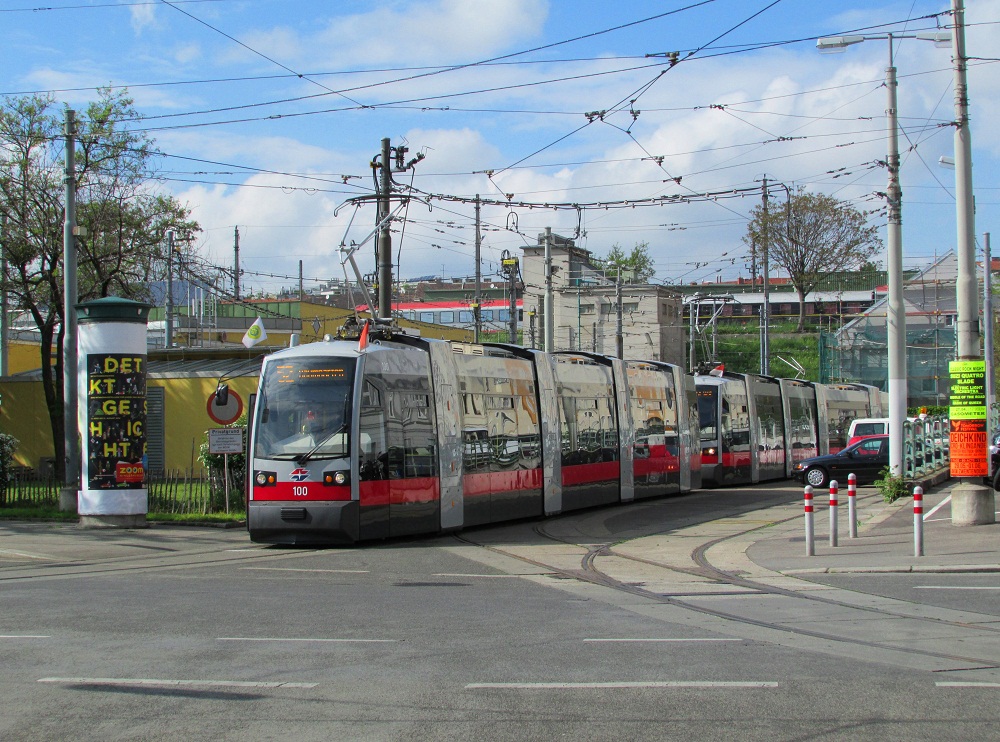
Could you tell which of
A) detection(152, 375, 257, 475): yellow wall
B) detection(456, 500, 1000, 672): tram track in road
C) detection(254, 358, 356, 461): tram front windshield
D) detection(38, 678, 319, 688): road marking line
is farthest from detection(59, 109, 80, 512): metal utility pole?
detection(38, 678, 319, 688): road marking line

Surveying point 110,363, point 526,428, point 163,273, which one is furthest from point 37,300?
point 526,428

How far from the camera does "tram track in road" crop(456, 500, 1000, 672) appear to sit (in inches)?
352

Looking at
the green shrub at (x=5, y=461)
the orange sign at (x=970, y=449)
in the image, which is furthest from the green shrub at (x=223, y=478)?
the orange sign at (x=970, y=449)

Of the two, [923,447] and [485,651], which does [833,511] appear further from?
[923,447]

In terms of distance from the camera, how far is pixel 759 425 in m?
35.8

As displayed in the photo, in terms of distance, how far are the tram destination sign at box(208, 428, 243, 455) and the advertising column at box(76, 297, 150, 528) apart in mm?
1473

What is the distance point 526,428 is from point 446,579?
8.26m

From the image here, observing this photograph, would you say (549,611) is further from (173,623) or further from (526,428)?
(526,428)

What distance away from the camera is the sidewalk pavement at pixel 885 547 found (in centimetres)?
1439

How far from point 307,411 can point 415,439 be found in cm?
198

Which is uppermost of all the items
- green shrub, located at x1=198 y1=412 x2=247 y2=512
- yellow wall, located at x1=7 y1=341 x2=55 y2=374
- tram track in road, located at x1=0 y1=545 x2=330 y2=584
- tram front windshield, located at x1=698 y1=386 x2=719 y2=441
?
yellow wall, located at x1=7 y1=341 x2=55 y2=374

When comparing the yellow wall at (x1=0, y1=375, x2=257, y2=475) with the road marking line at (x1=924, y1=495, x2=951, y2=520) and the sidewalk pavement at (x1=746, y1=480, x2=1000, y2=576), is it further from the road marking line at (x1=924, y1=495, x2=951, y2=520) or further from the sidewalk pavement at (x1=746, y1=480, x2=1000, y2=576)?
→ the road marking line at (x1=924, y1=495, x2=951, y2=520)

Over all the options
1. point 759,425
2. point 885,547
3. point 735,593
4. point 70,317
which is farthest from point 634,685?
point 759,425

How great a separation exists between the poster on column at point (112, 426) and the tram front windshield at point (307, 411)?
5965 mm
